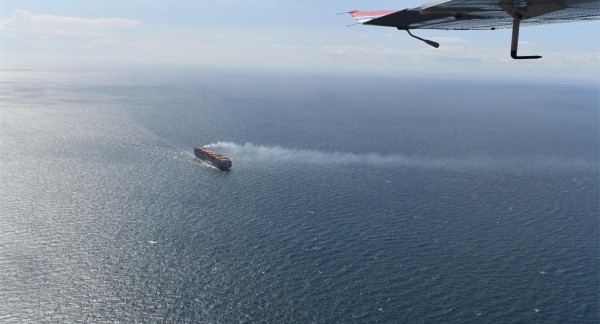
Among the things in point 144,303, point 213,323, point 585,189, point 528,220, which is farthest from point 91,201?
point 585,189

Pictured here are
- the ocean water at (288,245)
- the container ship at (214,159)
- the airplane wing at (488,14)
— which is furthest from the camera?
the container ship at (214,159)

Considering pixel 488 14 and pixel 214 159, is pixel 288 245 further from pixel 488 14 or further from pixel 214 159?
pixel 488 14

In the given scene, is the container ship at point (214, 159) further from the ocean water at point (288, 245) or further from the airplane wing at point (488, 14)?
the airplane wing at point (488, 14)

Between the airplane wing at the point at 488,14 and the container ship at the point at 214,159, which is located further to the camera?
the container ship at the point at 214,159

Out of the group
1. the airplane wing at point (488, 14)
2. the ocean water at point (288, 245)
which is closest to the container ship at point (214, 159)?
the ocean water at point (288, 245)

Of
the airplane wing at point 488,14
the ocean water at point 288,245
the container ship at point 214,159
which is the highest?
the airplane wing at point 488,14

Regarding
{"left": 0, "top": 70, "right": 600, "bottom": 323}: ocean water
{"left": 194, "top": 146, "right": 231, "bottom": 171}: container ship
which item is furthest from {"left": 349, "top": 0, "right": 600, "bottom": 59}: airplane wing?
{"left": 194, "top": 146, "right": 231, "bottom": 171}: container ship

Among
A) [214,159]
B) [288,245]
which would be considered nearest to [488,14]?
[288,245]
